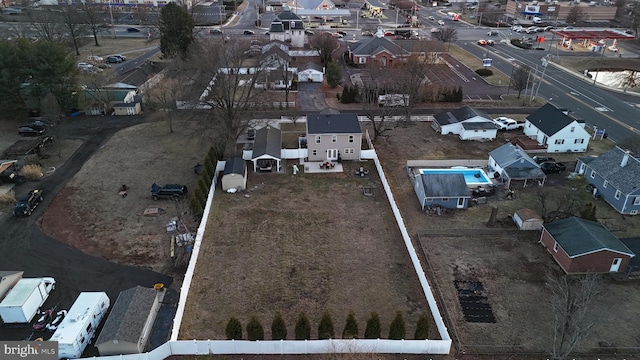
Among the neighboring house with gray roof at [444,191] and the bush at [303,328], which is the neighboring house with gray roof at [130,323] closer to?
the bush at [303,328]

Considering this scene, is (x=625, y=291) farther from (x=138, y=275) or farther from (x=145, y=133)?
(x=145, y=133)

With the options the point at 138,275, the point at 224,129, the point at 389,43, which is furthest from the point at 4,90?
the point at 389,43

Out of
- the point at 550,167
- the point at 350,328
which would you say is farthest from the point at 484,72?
the point at 350,328

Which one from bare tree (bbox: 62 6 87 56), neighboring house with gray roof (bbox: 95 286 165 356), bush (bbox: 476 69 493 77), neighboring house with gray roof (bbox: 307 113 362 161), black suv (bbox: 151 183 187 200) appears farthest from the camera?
bare tree (bbox: 62 6 87 56)

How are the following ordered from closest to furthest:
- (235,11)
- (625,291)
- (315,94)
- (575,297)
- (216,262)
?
1. (575,297)
2. (625,291)
3. (216,262)
4. (315,94)
5. (235,11)

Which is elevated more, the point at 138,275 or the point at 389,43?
the point at 389,43

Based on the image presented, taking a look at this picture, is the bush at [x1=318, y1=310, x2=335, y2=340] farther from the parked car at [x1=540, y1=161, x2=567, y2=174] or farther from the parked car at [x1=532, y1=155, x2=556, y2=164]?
the parked car at [x1=532, y1=155, x2=556, y2=164]

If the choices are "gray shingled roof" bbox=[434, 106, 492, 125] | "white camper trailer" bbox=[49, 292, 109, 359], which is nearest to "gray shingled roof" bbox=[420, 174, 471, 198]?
"gray shingled roof" bbox=[434, 106, 492, 125]
